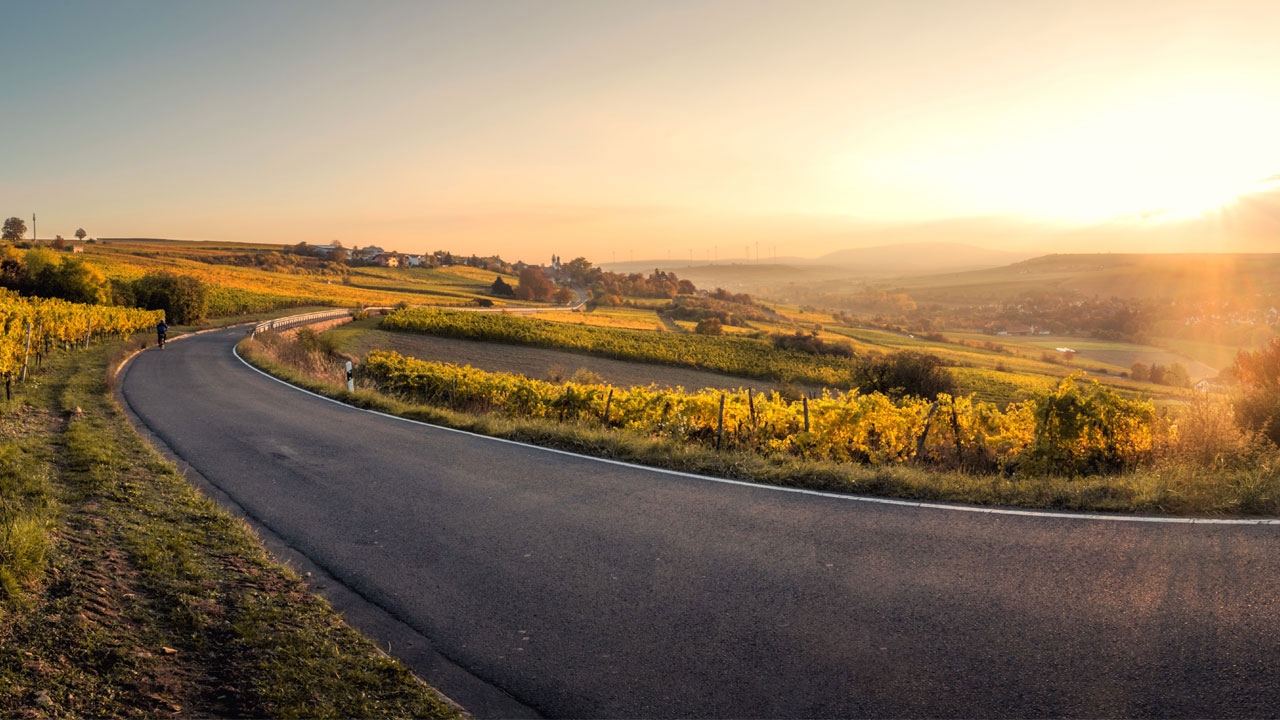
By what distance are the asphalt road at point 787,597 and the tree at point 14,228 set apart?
14100cm

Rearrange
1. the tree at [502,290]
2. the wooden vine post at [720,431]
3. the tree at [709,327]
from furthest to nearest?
the tree at [502,290] < the tree at [709,327] < the wooden vine post at [720,431]

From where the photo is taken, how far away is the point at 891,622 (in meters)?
4.97

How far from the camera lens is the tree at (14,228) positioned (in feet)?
352

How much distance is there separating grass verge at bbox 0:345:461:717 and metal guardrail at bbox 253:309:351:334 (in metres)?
34.5

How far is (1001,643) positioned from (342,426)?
13.1 meters

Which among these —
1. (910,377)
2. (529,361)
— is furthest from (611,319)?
(910,377)

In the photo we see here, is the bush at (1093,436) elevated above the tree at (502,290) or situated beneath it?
situated beneath

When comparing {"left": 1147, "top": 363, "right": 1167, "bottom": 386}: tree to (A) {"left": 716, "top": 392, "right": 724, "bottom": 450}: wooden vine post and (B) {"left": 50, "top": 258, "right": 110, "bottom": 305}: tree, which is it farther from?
(B) {"left": 50, "top": 258, "right": 110, "bottom": 305}: tree

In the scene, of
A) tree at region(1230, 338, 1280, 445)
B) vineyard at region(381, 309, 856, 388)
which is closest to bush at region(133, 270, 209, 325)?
vineyard at region(381, 309, 856, 388)

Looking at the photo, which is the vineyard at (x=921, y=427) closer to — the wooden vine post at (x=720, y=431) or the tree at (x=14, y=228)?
the wooden vine post at (x=720, y=431)

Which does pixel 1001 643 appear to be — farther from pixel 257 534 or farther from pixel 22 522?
pixel 22 522

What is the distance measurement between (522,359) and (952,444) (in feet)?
126

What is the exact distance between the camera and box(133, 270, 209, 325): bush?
151 feet

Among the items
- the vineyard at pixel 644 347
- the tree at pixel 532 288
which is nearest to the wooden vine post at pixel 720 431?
the vineyard at pixel 644 347
